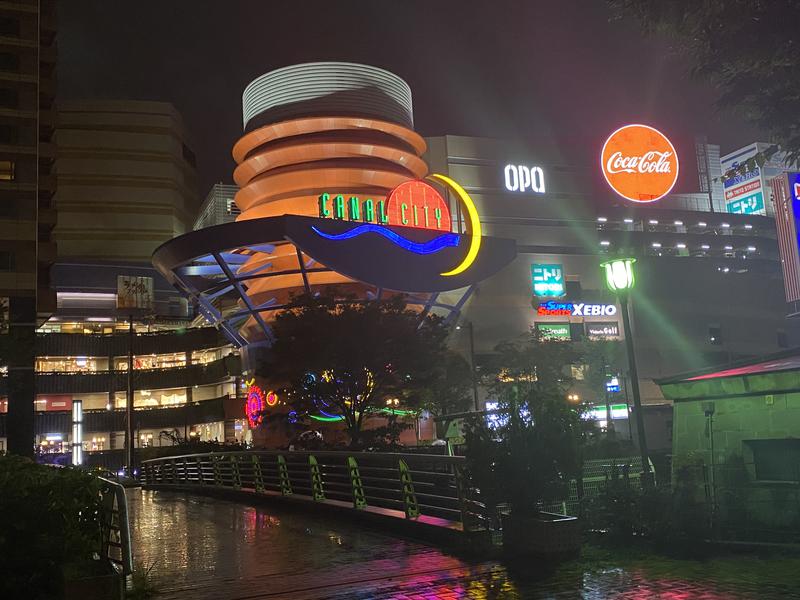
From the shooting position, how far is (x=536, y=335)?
2468 inches

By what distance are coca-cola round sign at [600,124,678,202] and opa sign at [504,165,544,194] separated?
20.6 feet

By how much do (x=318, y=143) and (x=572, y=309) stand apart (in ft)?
94.8

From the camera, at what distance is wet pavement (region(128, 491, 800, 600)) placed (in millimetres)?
8359

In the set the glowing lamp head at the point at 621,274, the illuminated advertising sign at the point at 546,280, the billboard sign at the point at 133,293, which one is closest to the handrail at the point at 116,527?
the glowing lamp head at the point at 621,274

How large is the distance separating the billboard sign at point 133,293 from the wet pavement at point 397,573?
78.5 meters

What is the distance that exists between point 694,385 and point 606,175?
5689cm

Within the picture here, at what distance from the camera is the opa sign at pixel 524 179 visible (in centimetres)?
7294

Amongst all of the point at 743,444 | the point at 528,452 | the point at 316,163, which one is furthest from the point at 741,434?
the point at 316,163

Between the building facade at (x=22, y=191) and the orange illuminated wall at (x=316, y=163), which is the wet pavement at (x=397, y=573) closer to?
the orange illuminated wall at (x=316, y=163)

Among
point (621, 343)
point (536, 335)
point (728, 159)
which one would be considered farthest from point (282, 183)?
point (728, 159)

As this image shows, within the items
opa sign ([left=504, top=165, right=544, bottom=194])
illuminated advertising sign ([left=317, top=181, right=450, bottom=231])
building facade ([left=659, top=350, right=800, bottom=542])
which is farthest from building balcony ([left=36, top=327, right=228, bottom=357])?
building facade ([left=659, top=350, right=800, bottom=542])

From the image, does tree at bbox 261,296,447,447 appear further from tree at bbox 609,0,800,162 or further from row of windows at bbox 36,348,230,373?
row of windows at bbox 36,348,230,373

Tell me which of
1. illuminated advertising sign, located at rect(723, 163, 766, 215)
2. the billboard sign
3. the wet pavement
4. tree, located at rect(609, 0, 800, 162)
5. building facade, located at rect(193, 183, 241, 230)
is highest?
building facade, located at rect(193, 183, 241, 230)

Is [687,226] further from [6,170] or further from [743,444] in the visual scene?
[743,444]
